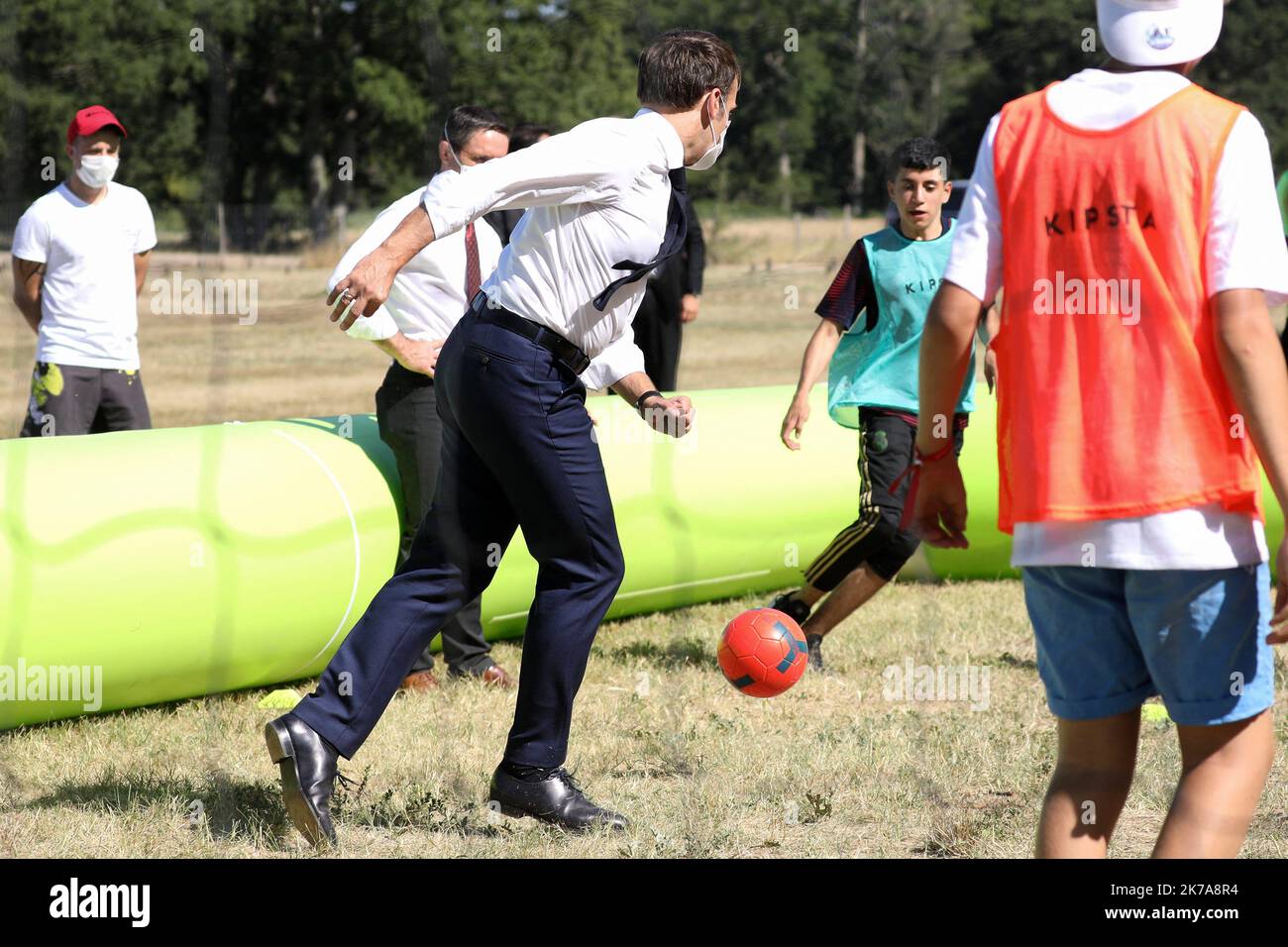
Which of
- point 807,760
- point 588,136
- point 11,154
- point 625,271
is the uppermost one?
point 11,154

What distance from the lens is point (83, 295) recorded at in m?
5.95

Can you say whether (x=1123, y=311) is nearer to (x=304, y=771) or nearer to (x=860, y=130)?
(x=304, y=771)

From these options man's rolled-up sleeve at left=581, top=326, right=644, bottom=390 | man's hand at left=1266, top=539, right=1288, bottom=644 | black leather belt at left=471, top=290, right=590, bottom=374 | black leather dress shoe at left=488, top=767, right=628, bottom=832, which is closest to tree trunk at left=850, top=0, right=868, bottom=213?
man's rolled-up sleeve at left=581, top=326, right=644, bottom=390

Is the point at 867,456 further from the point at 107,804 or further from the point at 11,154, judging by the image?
the point at 11,154

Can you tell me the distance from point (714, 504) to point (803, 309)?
16964mm

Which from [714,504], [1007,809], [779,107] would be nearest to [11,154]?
[779,107]

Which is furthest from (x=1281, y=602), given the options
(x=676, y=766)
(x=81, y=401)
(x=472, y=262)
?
(x=81, y=401)

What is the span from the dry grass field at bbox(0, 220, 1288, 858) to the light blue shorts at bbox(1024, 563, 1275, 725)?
1329 millimetres

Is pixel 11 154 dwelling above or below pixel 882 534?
above

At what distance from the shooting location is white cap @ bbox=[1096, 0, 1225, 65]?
2.35 m

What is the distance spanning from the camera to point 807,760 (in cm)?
440

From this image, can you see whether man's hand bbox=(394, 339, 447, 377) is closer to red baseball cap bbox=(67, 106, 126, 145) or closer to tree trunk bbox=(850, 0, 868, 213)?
red baseball cap bbox=(67, 106, 126, 145)

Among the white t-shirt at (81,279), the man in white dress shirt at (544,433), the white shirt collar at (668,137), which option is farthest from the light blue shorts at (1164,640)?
the white t-shirt at (81,279)

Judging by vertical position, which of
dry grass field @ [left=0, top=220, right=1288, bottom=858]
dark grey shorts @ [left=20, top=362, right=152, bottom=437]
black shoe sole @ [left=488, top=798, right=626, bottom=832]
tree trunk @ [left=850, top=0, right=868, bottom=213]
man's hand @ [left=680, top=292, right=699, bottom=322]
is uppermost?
tree trunk @ [left=850, top=0, right=868, bottom=213]
